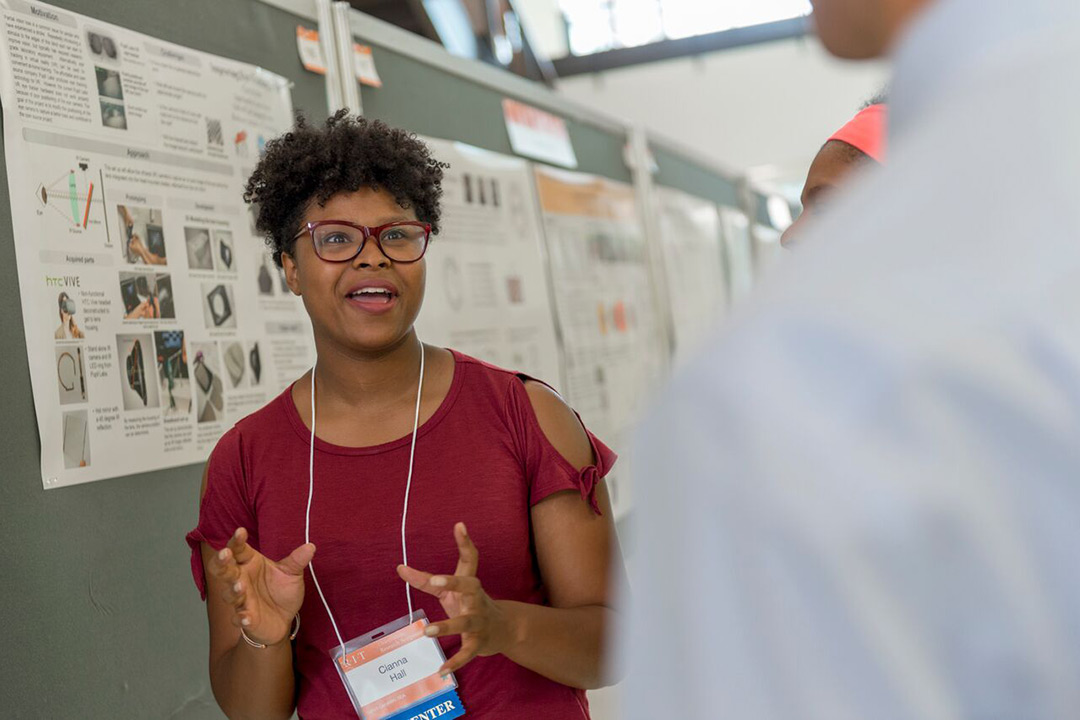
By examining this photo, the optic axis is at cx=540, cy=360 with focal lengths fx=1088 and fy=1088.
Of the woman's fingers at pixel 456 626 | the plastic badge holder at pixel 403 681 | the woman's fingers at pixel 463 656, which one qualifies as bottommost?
the plastic badge holder at pixel 403 681

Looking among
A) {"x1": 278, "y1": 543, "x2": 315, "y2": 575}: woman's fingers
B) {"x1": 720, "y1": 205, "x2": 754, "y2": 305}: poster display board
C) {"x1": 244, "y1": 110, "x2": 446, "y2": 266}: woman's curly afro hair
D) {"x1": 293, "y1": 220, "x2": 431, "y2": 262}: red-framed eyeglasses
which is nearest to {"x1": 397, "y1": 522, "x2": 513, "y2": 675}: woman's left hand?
{"x1": 278, "y1": 543, "x2": 315, "y2": 575}: woman's fingers

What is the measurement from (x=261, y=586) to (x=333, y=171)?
0.65m

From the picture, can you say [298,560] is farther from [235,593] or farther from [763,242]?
[763,242]

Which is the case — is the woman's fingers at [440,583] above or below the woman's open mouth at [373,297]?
below

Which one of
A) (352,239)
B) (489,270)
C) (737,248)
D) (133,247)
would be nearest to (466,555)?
(352,239)

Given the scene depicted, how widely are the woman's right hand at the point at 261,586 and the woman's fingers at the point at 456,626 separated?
0.20 m

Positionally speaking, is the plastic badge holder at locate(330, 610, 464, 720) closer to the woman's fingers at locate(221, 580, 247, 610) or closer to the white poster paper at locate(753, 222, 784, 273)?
the woman's fingers at locate(221, 580, 247, 610)

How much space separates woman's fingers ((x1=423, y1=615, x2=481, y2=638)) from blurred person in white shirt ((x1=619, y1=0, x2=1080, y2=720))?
1010 mm

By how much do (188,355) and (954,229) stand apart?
184 cm

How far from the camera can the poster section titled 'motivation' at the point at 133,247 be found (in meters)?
1.74

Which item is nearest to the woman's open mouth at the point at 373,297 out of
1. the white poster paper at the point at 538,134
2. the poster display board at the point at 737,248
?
the white poster paper at the point at 538,134

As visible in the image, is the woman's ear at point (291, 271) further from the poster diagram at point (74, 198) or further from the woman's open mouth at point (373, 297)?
the poster diagram at point (74, 198)

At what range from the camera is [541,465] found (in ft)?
5.25

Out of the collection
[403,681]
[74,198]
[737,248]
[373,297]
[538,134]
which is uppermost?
[538,134]
